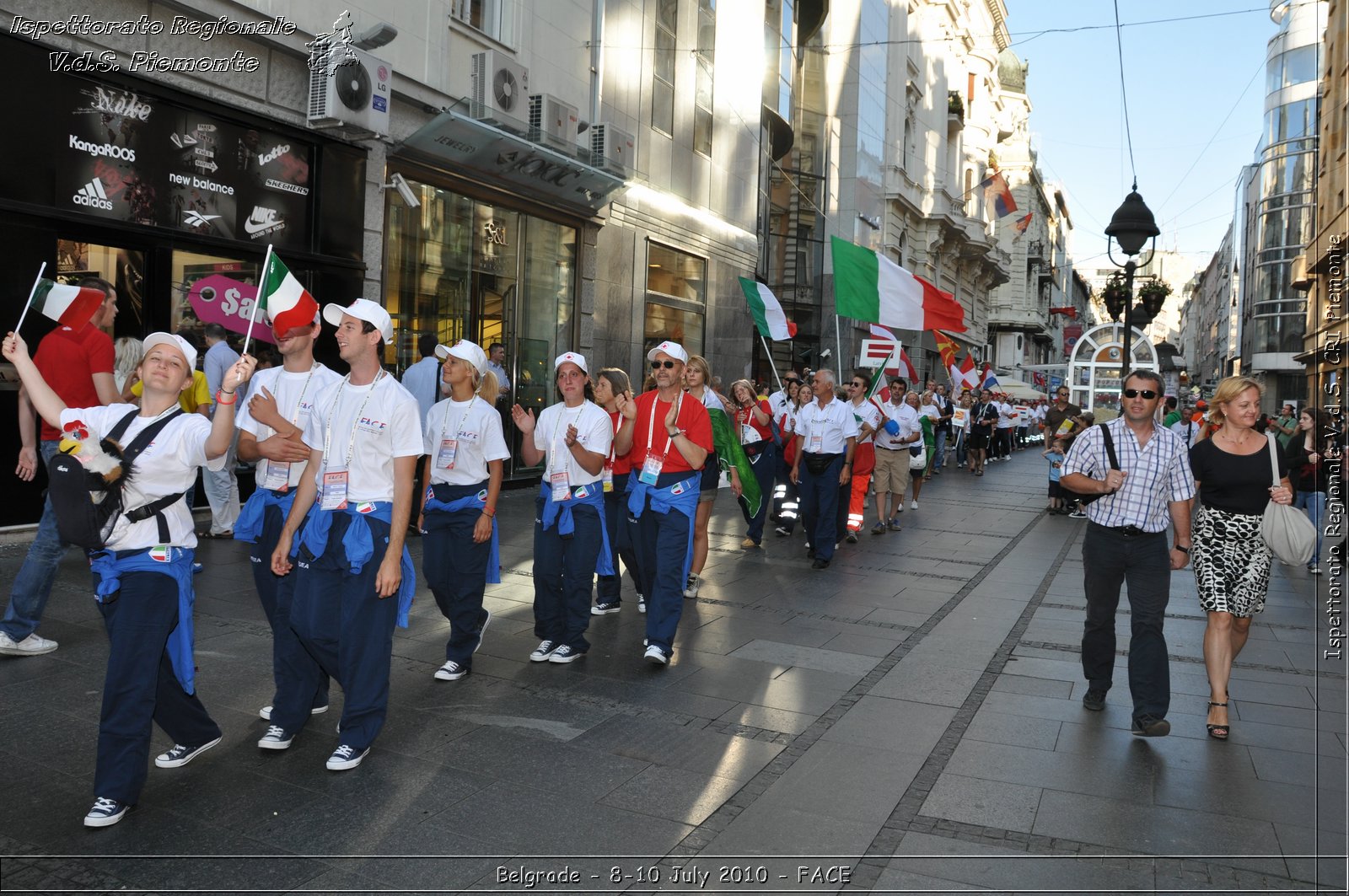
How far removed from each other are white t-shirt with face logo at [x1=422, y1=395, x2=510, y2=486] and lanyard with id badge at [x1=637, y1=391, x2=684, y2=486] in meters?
0.96

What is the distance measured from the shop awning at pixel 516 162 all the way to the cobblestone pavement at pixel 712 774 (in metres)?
7.11

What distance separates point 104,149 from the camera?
31.3 feet

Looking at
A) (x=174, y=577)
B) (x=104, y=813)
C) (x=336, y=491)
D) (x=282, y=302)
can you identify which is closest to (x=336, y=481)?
(x=336, y=491)

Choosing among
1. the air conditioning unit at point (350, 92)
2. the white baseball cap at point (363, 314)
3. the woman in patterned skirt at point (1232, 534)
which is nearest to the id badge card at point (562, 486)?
the white baseball cap at point (363, 314)

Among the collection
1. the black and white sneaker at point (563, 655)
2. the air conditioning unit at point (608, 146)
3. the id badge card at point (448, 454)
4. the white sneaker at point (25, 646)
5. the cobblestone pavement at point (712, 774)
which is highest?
the air conditioning unit at point (608, 146)

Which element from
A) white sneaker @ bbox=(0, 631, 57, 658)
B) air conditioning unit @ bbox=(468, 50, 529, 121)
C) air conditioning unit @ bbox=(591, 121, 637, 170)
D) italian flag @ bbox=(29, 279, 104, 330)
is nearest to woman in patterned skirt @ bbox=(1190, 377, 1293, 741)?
italian flag @ bbox=(29, 279, 104, 330)

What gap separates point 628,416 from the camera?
260 inches

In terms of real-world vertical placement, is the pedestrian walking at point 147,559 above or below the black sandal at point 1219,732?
above

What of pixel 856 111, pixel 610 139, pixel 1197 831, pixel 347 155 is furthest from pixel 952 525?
pixel 856 111

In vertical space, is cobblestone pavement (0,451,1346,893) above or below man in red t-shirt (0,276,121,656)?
below

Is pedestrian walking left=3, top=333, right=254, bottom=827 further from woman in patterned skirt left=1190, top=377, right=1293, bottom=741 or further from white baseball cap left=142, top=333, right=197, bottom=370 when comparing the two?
woman in patterned skirt left=1190, top=377, right=1293, bottom=741

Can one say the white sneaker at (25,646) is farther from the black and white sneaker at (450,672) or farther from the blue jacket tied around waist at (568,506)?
the blue jacket tied around waist at (568,506)

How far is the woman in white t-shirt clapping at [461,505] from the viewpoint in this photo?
5.91 meters

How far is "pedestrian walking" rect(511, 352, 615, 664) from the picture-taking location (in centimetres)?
627
